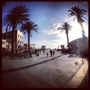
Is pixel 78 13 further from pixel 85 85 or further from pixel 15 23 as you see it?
pixel 85 85

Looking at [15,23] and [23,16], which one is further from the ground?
[23,16]

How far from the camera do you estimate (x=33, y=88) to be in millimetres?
3947

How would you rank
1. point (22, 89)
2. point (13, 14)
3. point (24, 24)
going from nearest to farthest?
point (22, 89) → point (13, 14) → point (24, 24)

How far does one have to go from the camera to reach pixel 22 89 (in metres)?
3.91

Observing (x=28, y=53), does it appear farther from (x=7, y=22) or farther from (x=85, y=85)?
(x=85, y=85)

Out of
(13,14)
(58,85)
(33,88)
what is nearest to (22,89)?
(33,88)

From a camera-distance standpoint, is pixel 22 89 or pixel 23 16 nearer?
pixel 22 89

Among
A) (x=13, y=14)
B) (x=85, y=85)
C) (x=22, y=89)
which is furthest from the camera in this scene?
(x=13, y=14)

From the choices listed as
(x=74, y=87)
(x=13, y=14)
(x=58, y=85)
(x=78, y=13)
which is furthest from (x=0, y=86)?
(x=78, y=13)

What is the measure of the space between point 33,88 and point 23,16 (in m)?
16.7

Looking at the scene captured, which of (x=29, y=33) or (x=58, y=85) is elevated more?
(x=29, y=33)

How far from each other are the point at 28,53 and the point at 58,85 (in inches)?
563

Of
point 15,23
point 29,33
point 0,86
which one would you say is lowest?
point 0,86

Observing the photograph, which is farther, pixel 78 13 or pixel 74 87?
pixel 78 13
